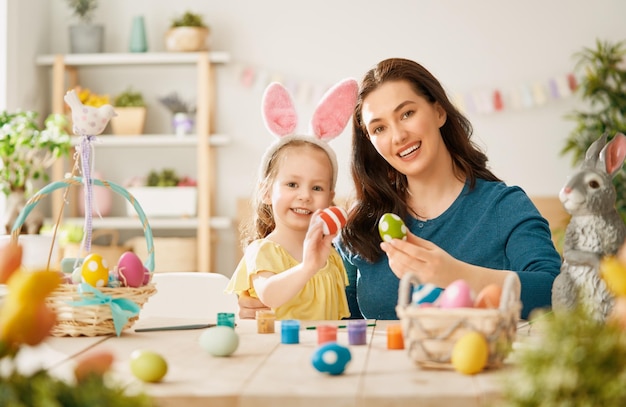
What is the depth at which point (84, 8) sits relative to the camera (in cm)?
523

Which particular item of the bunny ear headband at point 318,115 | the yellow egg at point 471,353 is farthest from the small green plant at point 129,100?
the yellow egg at point 471,353

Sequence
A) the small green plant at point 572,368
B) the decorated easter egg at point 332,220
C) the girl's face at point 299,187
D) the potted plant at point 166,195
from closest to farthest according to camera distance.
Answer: the small green plant at point 572,368 < the decorated easter egg at point 332,220 < the girl's face at point 299,187 < the potted plant at point 166,195

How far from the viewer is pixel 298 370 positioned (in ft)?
3.91

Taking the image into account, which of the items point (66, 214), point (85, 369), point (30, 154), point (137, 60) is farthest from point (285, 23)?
point (85, 369)

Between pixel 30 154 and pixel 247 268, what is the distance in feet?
5.78

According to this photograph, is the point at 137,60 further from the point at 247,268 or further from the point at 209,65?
the point at 247,268

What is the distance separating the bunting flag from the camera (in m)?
5.12

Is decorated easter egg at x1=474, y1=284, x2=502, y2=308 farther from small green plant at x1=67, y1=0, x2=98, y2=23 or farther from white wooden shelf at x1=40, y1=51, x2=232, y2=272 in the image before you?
small green plant at x1=67, y1=0, x2=98, y2=23

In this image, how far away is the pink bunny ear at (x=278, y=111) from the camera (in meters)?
2.21

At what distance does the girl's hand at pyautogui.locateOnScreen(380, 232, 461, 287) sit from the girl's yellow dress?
20.2 inches

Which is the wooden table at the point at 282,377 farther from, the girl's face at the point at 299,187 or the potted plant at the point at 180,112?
the potted plant at the point at 180,112

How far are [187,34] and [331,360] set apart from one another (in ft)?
13.7

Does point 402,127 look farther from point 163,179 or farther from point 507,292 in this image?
point 163,179

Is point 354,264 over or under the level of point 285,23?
under
